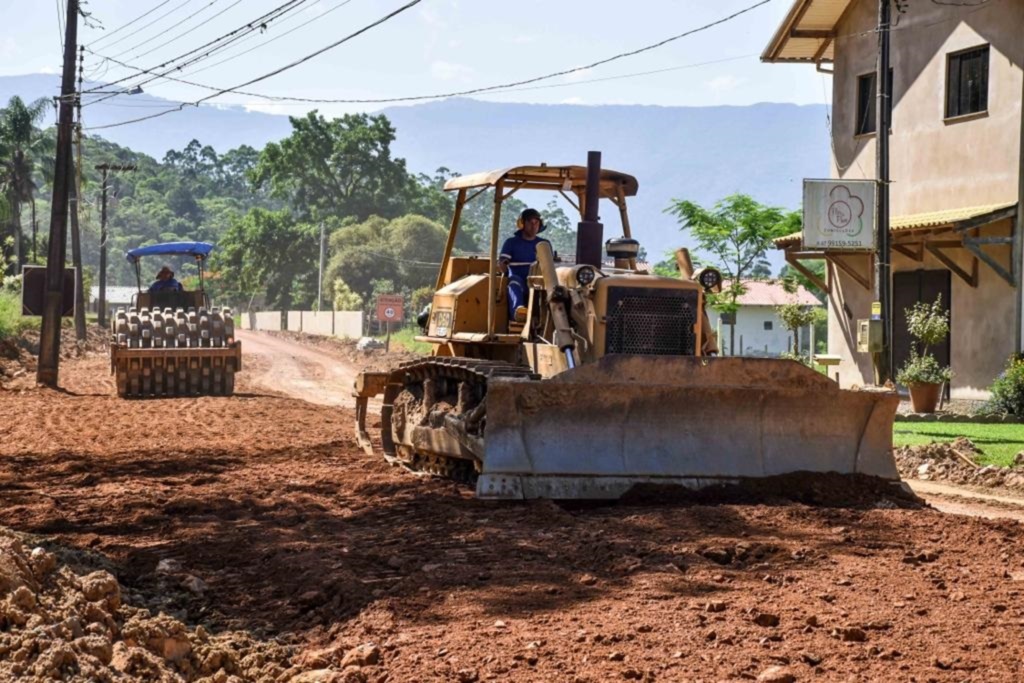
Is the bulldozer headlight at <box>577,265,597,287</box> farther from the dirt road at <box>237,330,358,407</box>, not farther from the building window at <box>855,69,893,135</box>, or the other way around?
the building window at <box>855,69,893,135</box>

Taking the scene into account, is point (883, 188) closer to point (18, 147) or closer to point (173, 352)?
point (173, 352)

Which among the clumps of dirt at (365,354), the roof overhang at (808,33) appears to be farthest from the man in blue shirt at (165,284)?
the roof overhang at (808,33)

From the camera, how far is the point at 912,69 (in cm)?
2514

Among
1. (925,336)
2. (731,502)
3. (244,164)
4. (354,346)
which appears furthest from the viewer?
(244,164)

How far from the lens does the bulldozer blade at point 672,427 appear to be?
1058 centimetres

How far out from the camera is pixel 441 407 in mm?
12219

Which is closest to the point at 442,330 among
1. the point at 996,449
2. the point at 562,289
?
the point at 562,289

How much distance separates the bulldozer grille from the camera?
11305 mm

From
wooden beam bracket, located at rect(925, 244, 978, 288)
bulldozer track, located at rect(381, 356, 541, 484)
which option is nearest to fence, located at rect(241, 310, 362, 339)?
wooden beam bracket, located at rect(925, 244, 978, 288)

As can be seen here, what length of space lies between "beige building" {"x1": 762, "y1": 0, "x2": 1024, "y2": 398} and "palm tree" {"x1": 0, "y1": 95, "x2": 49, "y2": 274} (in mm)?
54957

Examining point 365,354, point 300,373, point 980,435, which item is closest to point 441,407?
point 980,435

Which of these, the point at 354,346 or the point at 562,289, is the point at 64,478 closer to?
the point at 562,289

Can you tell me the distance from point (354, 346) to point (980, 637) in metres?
51.1

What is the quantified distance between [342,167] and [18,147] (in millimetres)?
29695
